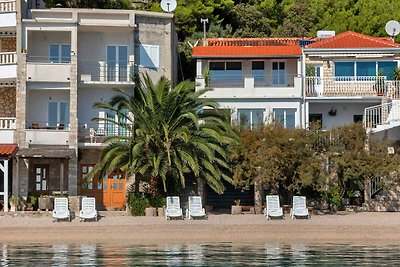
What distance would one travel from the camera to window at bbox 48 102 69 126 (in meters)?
49.1

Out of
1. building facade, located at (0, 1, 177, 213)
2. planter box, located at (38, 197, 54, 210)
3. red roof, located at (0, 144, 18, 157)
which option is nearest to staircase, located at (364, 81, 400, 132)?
building facade, located at (0, 1, 177, 213)

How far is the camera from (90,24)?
161 feet

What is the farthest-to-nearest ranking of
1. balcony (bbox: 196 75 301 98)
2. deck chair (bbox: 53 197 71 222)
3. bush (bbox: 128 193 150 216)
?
balcony (bbox: 196 75 301 98), bush (bbox: 128 193 150 216), deck chair (bbox: 53 197 71 222)

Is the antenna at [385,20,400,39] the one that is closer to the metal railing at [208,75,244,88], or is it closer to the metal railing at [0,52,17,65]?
the metal railing at [208,75,244,88]

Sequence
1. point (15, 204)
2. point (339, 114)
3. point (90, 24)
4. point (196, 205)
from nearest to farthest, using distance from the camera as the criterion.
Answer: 1. point (196, 205)
2. point (15, 204)
3. point (90, 24)
4. point (339, 114)

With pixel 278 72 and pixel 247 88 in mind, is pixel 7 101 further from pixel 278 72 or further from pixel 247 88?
A: pixel 278 72

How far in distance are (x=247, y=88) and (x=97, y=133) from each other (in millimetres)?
8787

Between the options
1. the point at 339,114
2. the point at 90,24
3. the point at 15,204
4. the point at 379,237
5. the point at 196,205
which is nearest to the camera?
the point at 379,237

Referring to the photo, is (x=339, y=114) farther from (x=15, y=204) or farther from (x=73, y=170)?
(x=15, y=204)

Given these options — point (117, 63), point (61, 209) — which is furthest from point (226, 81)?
point (61, 209)

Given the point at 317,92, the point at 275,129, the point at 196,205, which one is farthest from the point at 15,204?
the point at 317,92

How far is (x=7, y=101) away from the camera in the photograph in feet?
163

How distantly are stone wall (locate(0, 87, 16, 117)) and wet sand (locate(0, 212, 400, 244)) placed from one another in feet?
31.6

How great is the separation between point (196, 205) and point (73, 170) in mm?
7720
